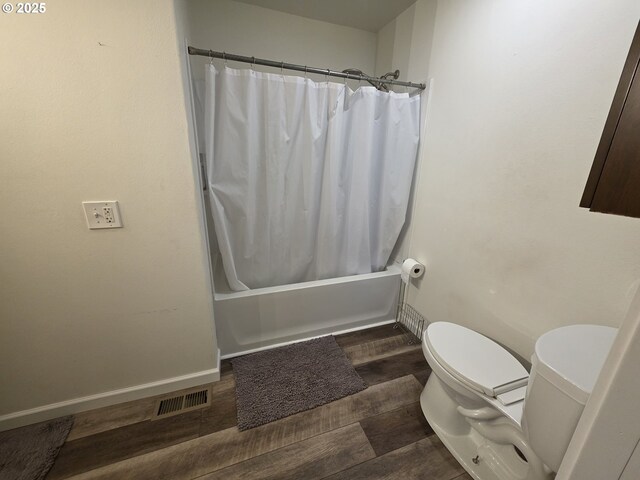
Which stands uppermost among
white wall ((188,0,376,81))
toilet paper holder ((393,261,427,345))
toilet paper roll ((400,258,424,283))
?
white wall ((188,0,376,81))

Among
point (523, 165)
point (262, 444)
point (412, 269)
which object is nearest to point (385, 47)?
point (523, 165)

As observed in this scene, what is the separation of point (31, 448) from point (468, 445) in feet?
6.54

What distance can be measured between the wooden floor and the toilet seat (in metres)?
0.44

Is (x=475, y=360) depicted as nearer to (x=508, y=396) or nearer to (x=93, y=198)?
(x=508, y=396)

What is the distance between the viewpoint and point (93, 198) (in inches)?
41.8

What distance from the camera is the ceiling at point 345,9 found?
1.71 metres

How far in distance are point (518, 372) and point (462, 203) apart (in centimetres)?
88

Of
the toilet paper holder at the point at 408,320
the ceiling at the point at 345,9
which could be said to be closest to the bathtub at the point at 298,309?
the toilet paper holder at the point at 408,320

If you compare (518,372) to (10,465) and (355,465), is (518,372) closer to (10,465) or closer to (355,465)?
(355,465)

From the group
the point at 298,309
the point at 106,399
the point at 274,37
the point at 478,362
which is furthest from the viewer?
the point at 274,37

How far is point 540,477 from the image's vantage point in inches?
35.9

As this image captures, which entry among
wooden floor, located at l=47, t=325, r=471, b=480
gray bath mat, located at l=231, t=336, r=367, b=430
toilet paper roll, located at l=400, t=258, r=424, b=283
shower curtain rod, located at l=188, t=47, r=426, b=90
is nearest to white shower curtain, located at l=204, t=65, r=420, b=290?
shower curtain rod, located at l=188, t=47, r=426, b=90

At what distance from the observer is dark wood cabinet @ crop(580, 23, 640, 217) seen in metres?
0.55

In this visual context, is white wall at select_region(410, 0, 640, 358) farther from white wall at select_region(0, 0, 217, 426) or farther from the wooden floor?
white wall at select_region(0, 0, 217, 426)
